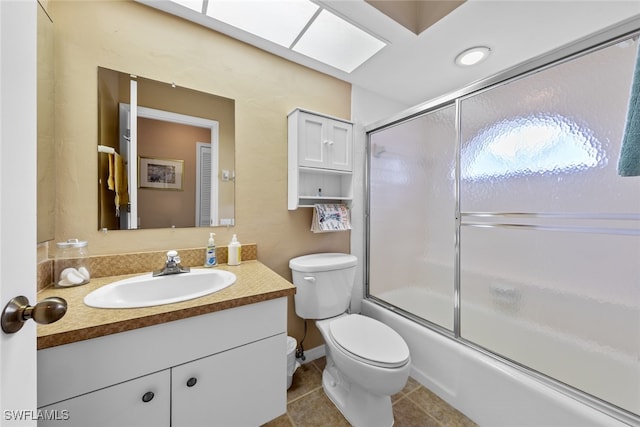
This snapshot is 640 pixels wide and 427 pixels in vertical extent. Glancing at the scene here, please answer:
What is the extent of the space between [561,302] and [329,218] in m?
1.29

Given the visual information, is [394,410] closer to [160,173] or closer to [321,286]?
[321,286]

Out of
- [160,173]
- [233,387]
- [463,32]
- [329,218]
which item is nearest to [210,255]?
[160,173]

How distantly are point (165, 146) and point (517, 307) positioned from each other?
2.07 m

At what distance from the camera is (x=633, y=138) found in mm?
587

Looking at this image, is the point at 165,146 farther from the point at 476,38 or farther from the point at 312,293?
the point at 476,38

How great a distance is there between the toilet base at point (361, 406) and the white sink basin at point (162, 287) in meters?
0.89

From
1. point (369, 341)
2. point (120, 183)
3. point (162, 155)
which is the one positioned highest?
point (162, 155)

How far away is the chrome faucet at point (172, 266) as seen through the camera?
1121 millimetres

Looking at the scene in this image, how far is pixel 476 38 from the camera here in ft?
4.61

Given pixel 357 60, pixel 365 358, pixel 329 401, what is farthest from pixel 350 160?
pixel 329 401

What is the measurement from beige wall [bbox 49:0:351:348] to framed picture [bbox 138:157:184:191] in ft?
0.59

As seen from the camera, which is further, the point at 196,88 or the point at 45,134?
the point at 196,88
